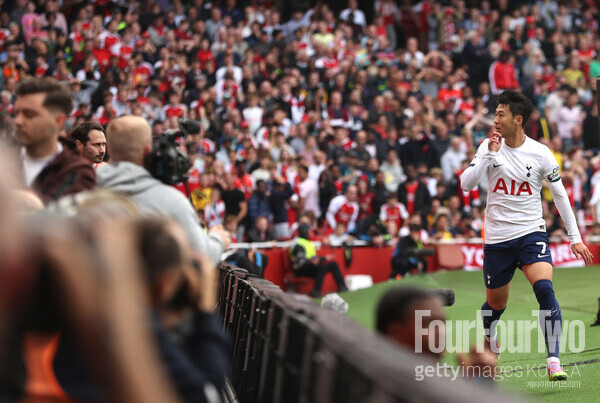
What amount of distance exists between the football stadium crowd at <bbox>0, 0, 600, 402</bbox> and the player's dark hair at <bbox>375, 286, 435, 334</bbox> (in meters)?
0.67

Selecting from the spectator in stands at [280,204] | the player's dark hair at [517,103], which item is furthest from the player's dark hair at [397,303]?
the spectator in stands at [280,204]

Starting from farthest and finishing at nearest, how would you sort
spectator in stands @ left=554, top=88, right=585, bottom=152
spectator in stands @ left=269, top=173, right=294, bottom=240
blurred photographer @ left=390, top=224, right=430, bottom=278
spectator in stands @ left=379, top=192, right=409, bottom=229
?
1. spectator in stands @ left=554, top=88, right=585, bottom=152
2. spectator in stands @ left=379, top=192, right=409, bottom=229
3. spectator in stands @ left=269, top=173, right=294, bottom=240
4. blurred photographer @ left=390, top=224, right=430, bottom=278

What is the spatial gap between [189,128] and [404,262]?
1300 cm

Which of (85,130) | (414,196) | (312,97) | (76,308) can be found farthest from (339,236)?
(76,308)

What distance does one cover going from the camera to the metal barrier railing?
2.75 meters

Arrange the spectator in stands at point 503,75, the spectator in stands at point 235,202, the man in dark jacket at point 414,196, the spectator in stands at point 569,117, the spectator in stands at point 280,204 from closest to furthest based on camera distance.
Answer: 1. the spectator in stands at point 235,202
2. the spectator in stands at point 280,204
3. the man in dark jacket at point 414,196
4. the spectator in stands at point 569,117
5. the spectator in stands at point 503,75

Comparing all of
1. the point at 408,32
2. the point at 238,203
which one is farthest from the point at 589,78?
the point at 238,203

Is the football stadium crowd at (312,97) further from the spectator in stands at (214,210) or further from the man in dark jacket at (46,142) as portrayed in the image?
the man in dark jacket at (46,142)

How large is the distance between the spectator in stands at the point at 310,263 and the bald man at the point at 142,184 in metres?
12.9

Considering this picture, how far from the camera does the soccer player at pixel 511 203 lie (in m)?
8.33

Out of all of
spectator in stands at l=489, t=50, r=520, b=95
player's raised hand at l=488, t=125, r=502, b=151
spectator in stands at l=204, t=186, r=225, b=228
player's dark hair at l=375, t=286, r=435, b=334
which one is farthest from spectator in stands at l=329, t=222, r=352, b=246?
player's dark hair at l=375, t=286, r=435, b=334

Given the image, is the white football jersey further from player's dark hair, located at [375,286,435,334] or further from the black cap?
the black cap

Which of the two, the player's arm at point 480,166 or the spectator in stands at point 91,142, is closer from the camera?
the spectator in stands at point 91,142

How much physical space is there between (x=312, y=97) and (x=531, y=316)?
425 inches
